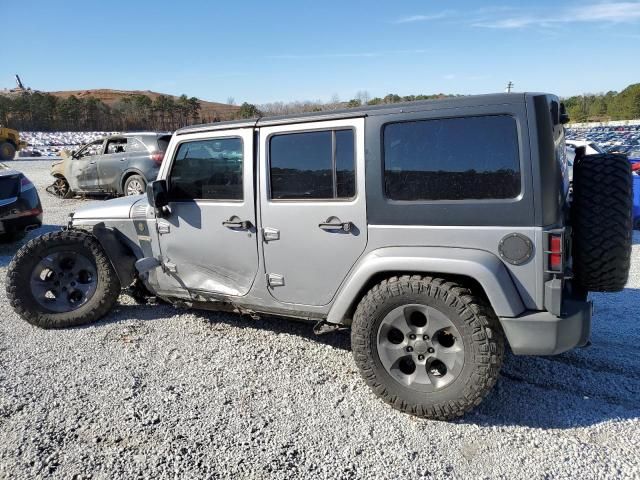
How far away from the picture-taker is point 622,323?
4141mm

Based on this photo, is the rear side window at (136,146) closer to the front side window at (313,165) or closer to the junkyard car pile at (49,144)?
the front side window at (313,165)

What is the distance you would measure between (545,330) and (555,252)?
452 mm

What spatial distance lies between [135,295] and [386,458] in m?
3.11

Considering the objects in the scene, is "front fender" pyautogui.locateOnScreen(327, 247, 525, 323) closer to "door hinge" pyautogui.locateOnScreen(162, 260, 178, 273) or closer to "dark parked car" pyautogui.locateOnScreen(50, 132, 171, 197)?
"door hinge" pyautogui.locateOnScreen(162, 260, 178, 273)

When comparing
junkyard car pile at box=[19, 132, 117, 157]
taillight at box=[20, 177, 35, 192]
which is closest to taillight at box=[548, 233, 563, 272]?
taillight at box=[20, 177, 35, 192]

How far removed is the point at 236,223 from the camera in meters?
3.50

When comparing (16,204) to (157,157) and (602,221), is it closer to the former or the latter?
(157,157)

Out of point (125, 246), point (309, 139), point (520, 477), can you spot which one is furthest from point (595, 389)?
point (125, 246)

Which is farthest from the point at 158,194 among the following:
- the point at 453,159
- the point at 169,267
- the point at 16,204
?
the point at 16,204

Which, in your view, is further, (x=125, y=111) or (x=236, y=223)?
(x=125, y=111)

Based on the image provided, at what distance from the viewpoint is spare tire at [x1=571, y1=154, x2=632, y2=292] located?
270cm

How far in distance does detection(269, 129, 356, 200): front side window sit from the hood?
163cm

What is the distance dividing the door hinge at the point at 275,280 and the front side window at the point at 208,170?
2.10 feet

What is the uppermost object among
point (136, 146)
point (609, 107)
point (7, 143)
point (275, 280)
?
point (609, 107)
